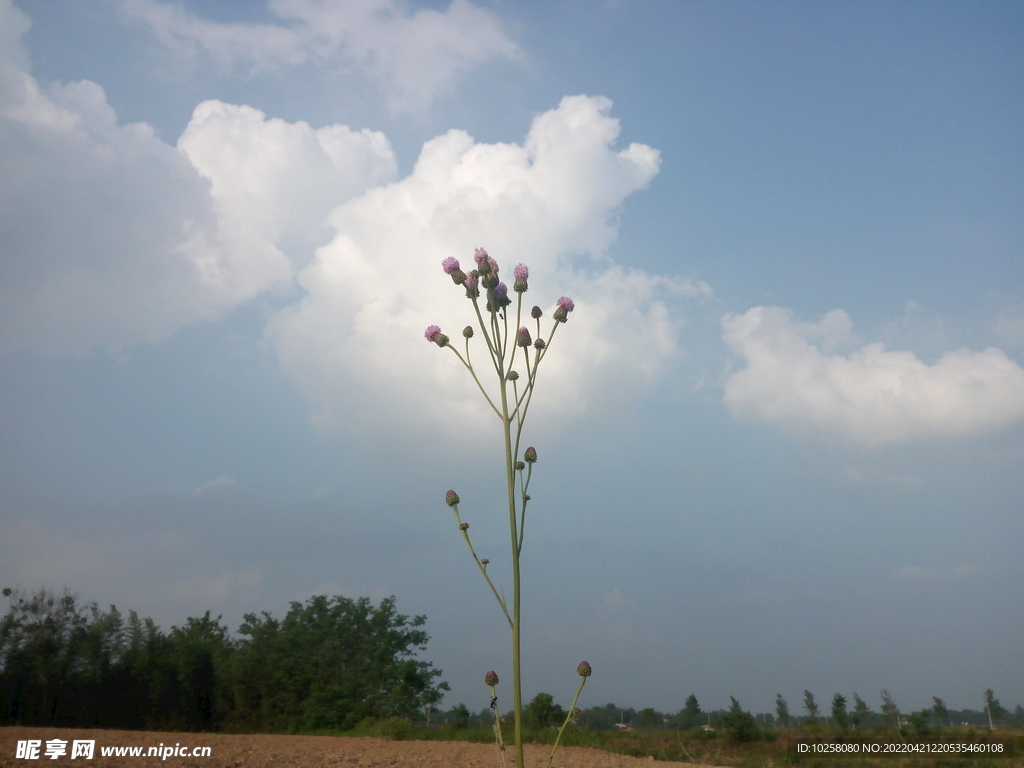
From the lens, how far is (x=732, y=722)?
15516 mm

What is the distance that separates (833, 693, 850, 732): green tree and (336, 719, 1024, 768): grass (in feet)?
3.01

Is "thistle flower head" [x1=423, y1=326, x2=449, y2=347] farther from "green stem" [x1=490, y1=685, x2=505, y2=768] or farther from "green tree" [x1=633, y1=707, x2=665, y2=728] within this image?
"green tree" [x1=633, y1=707, x2=665, y2=728]

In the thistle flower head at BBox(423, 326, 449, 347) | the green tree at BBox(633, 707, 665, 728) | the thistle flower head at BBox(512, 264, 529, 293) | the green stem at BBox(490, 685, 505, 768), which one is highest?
the thistle flower head at BBox(512, 264, 529, 293)

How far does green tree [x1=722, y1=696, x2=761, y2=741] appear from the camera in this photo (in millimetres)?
15180

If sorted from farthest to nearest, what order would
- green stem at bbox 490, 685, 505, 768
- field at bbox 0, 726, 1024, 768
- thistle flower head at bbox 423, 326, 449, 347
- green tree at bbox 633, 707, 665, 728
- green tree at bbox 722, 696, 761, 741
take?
1. green tree at bbox 633, 707, 665, 728
2. green tree at bbox 722, 696, 761, 741
3. field at bbox 0, 726, 1024, 768
4. thistle flower head at bbox 423, 326, 449, 347
5. green stem at bbox 490, 685, 505, 768

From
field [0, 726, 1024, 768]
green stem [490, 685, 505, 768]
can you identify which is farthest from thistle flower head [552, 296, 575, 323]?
field [0, 726, 1024, 768]

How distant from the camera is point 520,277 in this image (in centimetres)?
302

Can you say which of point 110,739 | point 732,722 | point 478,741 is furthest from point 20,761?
point 732,722

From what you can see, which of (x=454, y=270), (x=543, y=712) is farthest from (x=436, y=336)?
(x=543, y=712)

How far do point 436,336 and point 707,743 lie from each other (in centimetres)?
1630

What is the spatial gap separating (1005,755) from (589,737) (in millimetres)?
8362

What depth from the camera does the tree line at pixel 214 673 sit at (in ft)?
55.9

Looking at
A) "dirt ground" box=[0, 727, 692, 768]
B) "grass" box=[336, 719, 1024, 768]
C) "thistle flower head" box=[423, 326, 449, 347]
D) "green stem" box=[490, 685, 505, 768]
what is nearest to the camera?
"green stem" box=[490, 685, 505, 768]

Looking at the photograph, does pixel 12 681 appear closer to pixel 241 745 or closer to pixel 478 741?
pixel 241 745
